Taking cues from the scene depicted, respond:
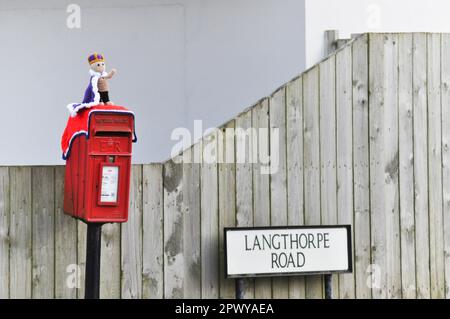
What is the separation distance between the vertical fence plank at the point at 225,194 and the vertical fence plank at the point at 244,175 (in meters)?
0.04

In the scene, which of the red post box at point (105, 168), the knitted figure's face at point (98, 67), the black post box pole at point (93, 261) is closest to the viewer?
the red post box at point (105, 168)

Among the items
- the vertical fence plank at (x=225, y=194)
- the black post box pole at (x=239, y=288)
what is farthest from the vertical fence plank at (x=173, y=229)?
the black post box pole at (x=239, y=288)

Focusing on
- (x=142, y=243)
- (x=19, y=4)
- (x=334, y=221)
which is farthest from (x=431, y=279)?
(x=19, y=4)

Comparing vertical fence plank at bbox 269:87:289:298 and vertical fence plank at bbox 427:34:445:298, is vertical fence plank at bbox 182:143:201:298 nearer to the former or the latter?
vertical fence plank at bbox 269:87:289:298

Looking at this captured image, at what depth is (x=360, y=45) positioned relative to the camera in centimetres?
775

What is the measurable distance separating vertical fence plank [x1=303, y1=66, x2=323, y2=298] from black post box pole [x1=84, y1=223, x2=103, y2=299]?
156 centimetres

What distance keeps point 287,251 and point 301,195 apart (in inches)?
16.6

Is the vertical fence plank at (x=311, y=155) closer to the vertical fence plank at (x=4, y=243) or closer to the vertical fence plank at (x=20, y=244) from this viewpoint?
the vertical fence plank at (x=20, y=244)

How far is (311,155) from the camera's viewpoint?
7.67 meters

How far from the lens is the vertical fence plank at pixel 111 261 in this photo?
7.34 m

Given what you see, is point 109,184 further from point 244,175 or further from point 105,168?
point 244,175

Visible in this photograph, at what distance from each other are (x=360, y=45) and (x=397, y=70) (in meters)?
0.32

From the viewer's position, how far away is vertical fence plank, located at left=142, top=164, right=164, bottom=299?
291 inches

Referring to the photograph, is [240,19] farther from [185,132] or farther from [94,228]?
[94,228]
